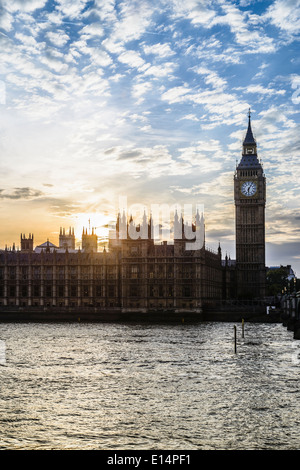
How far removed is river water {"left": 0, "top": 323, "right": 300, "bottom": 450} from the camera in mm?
19219

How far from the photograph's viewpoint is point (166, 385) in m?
29.2

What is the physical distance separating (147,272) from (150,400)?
9725 centimetres

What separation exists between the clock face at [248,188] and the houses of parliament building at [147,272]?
0.27 metres

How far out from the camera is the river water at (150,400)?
1922 cm

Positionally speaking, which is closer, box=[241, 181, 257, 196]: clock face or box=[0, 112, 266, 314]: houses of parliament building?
box=[0, 112, 266, 314]: houses of parliament building

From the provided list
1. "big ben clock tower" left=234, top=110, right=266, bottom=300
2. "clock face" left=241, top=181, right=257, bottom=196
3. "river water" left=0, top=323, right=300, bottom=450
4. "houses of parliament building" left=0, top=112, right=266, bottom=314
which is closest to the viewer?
"river water" left=0, top=323, right=300, bottom=450

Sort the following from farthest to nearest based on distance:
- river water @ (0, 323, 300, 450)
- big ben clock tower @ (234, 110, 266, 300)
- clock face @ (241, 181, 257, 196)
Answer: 1. clock face @ (241, 181, 257, 196)
2. big ben clock tower @ (234, 110, 266, 300)
3. river water @ (0, 323, 300, 450)

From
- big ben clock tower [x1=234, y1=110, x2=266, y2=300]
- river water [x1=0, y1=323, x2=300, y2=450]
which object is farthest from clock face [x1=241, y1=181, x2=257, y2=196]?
river water [x1=0, y1=323, x2=300, y2=450]

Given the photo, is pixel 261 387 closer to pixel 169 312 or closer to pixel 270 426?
pixel 270 426

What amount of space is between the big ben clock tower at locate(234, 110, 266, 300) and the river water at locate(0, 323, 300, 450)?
10212 centimetres

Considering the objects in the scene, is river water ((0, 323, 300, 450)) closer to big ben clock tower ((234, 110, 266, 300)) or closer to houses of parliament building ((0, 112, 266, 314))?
houses of parliament building ((0, 112, 266, 314))

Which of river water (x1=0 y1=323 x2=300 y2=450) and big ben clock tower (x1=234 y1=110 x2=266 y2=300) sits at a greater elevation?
big ben clock tower (x1=234 y1=110 x2=266 y2=300)

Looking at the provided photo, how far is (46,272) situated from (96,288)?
12879mm
